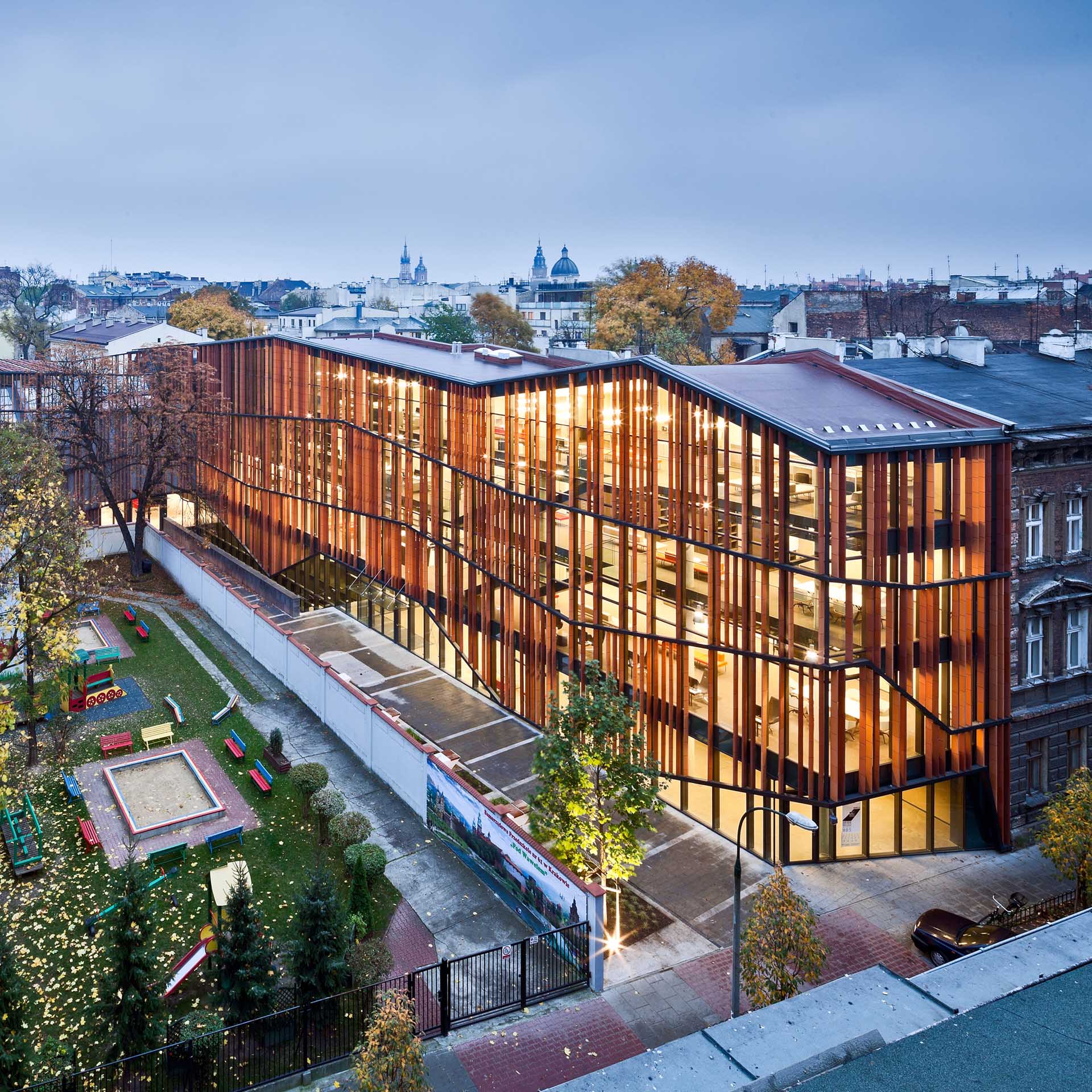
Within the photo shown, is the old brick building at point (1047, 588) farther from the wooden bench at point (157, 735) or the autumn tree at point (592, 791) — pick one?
the wooden bench at point (157, 735)

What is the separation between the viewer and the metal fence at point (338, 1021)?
58.3 feet

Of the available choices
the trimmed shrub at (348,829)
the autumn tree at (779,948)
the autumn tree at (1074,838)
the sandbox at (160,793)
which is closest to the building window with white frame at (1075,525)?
the autumn tree at (1074,838)

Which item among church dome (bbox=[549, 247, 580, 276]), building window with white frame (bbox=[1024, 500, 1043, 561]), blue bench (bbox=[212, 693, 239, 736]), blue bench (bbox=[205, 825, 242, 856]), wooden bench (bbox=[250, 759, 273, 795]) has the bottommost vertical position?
blue bench (bbox=[205, 825, 242, 856])

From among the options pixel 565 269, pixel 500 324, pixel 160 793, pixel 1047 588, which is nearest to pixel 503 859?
pixel 160 793

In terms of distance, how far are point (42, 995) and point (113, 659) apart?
23527 millimetres

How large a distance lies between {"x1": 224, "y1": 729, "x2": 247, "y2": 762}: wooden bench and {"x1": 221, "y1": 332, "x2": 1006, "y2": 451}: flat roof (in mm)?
15997

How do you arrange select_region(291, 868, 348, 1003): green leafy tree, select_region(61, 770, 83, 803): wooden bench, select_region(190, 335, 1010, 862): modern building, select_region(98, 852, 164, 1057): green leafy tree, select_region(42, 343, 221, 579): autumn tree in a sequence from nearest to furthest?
select_region(98, 852, 164, 1057): green leafy tree, select_region(291, 868, 348, 1003): green leafy tree, select_region(190, 335, 1010, 862): modern building, select_region(61, 770, 83, 803): wooden bench, select_region(42, 343, 221, 579): autumn tree

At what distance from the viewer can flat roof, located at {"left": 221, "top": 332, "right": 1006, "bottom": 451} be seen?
2489 centimetres

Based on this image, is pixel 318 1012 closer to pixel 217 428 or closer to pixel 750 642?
pixel 750 642

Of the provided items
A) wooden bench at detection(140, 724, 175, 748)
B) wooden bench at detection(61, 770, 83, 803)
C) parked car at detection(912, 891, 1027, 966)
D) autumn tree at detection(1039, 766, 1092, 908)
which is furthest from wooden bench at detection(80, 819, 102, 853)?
autumn tree at detection(1039, 766, 1092, 908)

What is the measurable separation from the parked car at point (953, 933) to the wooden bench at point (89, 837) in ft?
70.8

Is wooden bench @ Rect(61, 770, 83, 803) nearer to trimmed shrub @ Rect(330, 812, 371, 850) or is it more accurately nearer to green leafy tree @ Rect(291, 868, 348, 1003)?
trimmed shrub @ Rect(330, 812, 371, 850)

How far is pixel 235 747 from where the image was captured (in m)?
33.3

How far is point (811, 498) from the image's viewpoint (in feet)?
81.3
